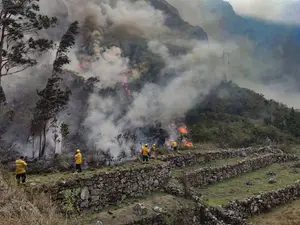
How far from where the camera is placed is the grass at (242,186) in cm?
1525

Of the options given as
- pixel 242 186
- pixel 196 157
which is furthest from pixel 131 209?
pixel 196 157

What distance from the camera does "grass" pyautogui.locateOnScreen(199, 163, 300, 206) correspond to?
600 inches

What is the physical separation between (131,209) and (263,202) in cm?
727

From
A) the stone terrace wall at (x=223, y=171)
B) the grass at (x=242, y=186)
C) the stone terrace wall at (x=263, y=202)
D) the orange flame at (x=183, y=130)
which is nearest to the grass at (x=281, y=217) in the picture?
the stone terrace wall at (x=263, y=202)

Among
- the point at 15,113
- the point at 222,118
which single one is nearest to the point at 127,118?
the point at 15,113

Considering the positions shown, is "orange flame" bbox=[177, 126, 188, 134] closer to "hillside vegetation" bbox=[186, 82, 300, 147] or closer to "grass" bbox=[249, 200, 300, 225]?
"hillside vegetation" bbox=[186, 82, 300, 147]

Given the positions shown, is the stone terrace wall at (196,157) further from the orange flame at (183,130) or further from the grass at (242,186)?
the orange flame at (183,130)

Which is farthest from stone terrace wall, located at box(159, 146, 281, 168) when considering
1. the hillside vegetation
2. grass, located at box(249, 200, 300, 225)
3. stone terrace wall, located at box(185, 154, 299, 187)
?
the hillside vegetation

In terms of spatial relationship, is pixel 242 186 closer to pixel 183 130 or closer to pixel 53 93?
pixel 53 93

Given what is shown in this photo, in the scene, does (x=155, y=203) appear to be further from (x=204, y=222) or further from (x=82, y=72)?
(x=82, y=72)

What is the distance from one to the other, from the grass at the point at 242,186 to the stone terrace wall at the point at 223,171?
1.21 ft

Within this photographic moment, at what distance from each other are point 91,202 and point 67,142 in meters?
28.8

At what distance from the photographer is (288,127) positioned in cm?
6569

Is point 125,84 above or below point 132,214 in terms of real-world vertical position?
above
